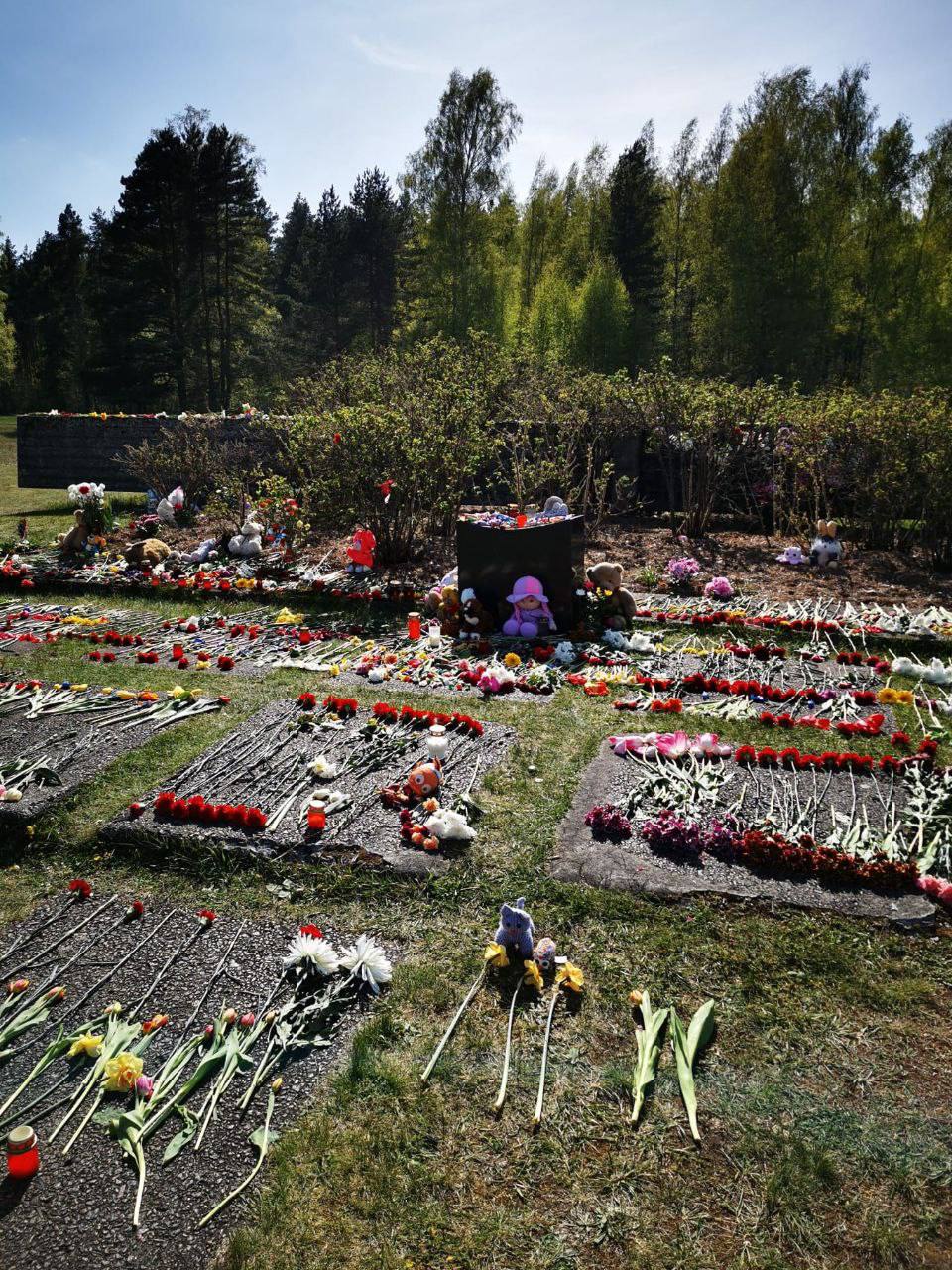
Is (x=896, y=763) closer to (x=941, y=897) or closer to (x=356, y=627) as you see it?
(x=941, y=897)

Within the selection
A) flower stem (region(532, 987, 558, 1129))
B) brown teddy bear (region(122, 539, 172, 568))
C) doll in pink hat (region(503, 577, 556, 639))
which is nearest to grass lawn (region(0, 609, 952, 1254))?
flower stem (region(532, 987, 558, 1129))

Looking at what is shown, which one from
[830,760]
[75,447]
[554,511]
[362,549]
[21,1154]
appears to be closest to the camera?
[21,1154]

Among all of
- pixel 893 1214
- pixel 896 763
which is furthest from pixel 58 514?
pixel 893 1214

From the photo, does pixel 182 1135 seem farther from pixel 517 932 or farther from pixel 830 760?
pixel 830 760

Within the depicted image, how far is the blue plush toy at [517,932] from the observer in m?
3.11

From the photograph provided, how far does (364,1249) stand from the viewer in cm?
211

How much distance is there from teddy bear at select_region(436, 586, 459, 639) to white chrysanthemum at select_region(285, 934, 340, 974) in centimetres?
420

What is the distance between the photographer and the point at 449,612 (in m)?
7.29

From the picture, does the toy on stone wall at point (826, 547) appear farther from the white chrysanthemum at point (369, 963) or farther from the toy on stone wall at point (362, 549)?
the white chrysanthemum at point (369, 963)

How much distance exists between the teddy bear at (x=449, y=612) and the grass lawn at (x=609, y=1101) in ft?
11.5

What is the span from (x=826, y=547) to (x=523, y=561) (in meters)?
3.91

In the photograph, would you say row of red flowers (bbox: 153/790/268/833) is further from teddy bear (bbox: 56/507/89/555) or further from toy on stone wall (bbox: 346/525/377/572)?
teddy bear (bbox: 56/507/89/555)

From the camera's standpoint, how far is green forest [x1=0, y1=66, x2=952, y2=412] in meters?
24.9

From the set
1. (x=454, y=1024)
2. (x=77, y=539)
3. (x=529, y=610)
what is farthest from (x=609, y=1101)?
(x=77, y=539)
